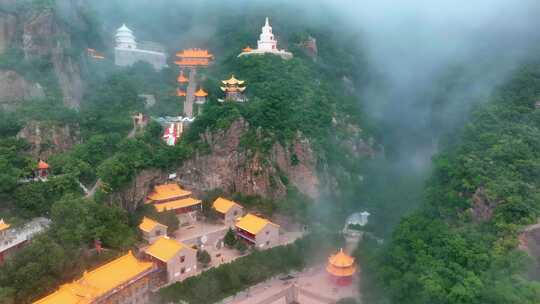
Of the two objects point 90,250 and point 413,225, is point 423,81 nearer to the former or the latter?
point 413,225

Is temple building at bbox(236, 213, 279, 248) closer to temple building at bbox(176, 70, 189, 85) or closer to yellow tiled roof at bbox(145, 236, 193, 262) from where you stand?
yellow tiled roof at bbox(145, 236, 193, 262)

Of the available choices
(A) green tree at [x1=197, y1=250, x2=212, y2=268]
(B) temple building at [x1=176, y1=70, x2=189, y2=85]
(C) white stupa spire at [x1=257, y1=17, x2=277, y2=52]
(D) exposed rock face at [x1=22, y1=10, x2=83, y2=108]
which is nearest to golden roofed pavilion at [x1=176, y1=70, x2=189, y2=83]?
(B) temple building at [x1=176, y1=70, x2=189, y2=85]

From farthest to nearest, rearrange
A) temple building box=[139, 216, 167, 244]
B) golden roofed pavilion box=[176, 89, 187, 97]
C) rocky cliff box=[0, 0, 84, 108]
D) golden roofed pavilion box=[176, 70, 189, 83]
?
1. golden roofed pavilion box=[176, 70, 189, 83]
2. golden roofed pavilion box=[176, 89, 187, 97]
3. rocky cliff box=[0, 0, 84, 108]
4. temple building box=[139, 216, 167, 244]

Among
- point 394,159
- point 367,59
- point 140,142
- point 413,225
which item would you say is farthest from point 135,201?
point 367,59

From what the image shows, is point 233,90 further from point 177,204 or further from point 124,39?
point 124,39

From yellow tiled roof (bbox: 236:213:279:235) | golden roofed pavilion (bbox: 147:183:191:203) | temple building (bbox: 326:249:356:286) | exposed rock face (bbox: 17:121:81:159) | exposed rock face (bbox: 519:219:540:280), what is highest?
exposed rock face (bbox: 17:121:81:159)
